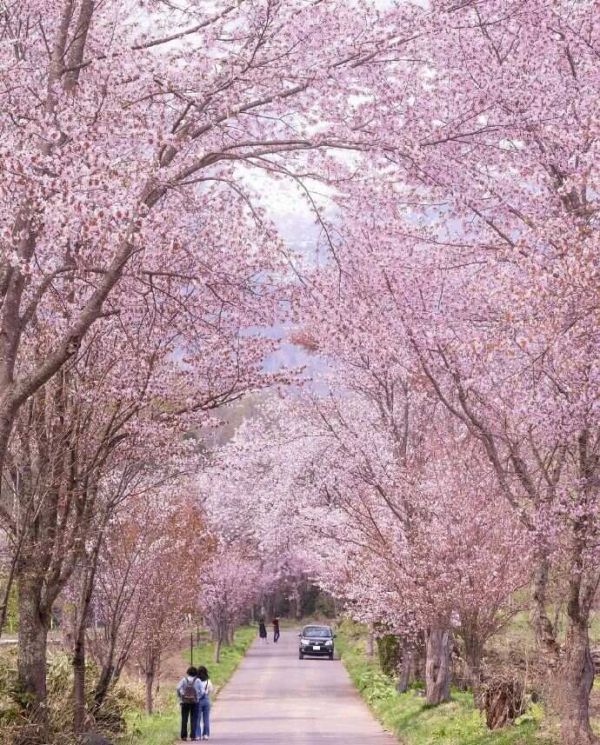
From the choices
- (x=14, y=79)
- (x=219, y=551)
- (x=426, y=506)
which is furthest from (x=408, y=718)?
(x=219, y=551)

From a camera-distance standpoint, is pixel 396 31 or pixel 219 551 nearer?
pixel 396 31

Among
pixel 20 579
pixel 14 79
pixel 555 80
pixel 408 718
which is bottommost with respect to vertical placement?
pixel 408 718

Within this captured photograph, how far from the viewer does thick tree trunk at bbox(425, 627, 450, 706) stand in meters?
20.9

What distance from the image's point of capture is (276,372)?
13.6 metres

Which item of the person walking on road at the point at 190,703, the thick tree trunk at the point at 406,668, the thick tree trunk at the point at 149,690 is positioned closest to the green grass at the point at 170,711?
the thick tree trunk at the point at 149,690

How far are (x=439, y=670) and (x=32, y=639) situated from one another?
35.2ft

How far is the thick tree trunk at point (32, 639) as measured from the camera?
12.4m

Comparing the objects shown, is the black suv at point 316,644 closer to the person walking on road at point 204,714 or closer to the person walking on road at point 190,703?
the person walking on road at point 204,714

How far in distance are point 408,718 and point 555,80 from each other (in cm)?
1270

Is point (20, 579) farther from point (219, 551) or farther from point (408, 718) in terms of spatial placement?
point (219, 551)

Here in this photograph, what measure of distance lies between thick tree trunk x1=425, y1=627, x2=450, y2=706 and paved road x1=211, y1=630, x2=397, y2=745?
131cm

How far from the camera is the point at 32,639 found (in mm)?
12469

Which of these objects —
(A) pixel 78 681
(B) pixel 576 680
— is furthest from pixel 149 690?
(B) pixel 576 680

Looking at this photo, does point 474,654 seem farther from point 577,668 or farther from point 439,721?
point 577,668
